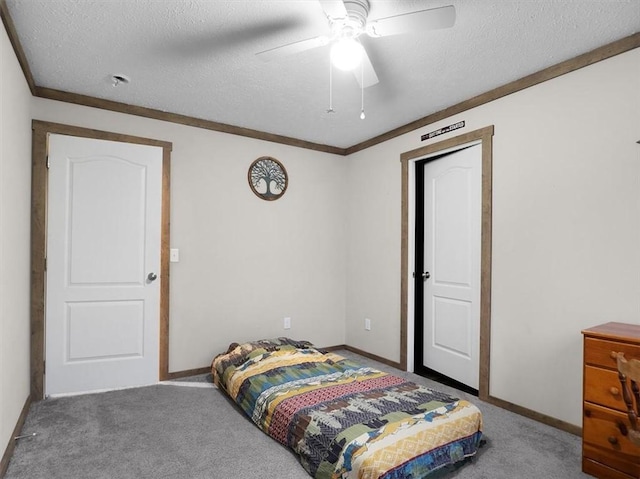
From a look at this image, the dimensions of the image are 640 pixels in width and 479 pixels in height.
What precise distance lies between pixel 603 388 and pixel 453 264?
158 centimetres

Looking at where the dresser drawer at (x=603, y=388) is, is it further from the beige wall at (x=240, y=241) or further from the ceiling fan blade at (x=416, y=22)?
the beige wall at (x=240, y=241)

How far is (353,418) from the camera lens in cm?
214

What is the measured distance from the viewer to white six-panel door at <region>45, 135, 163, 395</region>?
307cm

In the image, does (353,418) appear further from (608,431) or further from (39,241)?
(39,241)

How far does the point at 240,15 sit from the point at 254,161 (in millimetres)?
2018

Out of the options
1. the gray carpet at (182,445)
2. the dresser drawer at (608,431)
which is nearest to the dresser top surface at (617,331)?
the dresser drawer at (608,431)

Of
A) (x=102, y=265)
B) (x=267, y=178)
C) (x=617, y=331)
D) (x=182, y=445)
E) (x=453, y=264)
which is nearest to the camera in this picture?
(x=617, y=331)

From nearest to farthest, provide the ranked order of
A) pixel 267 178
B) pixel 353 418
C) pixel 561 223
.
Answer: pixel 353 418, pixel 561 223, pixel 267 178

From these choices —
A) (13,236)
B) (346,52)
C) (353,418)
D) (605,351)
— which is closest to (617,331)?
(605,351)

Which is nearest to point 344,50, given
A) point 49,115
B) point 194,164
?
point 194,164

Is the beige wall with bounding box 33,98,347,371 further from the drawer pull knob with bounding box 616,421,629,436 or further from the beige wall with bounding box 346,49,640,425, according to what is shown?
the drawer pull knob with bounding box 616,421,629,436

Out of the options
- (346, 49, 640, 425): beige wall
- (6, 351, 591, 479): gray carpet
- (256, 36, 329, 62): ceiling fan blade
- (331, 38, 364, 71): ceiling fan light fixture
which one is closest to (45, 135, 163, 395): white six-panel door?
(6, 351, 591, 479): gray carpet

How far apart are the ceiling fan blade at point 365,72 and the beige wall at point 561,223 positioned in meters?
1.25

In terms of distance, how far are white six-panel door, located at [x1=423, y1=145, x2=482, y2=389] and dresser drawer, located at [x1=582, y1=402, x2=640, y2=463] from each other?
1.15 m
